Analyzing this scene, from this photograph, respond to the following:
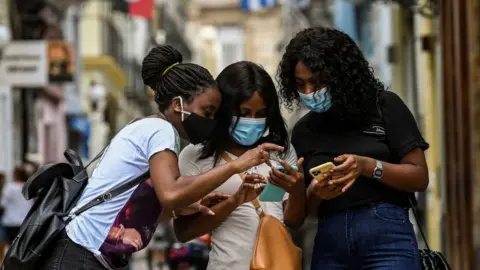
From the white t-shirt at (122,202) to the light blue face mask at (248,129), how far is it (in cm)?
53

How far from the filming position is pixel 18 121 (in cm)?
2583

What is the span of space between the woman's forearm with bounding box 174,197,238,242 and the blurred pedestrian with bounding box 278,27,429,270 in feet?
1.23

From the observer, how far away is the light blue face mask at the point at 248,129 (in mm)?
5059

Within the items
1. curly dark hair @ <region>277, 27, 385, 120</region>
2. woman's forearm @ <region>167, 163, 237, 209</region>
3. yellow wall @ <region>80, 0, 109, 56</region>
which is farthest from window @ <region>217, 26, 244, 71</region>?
woman's forearm @ <region>167, 163, 237, 209</region>

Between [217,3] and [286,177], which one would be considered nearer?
[286,177]

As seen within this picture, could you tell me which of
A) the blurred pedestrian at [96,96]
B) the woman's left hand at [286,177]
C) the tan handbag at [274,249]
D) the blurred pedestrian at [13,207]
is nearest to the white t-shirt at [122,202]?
the woman's left hand at [286,177]

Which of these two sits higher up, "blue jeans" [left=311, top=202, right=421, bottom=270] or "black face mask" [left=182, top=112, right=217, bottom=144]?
"black face mask" [left=182, top=112, right=217, bottom=144]

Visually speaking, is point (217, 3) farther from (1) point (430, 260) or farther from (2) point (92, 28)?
(1) point (430, 260)

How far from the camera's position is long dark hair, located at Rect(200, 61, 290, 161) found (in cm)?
509

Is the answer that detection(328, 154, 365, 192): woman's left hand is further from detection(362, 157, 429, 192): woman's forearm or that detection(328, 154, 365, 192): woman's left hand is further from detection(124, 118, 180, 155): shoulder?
detection(124, 118, 180, 155): shoulder

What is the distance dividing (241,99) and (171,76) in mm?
428

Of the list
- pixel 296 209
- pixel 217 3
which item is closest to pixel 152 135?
pixel 296 209

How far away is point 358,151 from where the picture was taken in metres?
4.88

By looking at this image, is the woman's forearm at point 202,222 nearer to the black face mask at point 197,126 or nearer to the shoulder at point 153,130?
the black face mask at point 197,126
